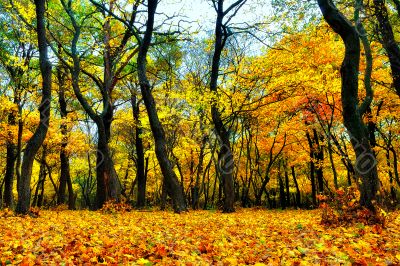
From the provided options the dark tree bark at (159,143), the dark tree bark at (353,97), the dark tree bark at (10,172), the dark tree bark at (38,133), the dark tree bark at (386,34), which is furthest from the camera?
the dark tree bark at (10,172)

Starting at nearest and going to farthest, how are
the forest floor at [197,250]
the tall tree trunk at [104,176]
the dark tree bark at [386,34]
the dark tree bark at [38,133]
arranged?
the forest floor at [197,250]
the dark tree bark at [38,133]
the dark tree bark at [386,34]
the tall tree trunk at [104,176]

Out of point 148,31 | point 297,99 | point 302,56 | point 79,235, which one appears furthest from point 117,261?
point 297,99

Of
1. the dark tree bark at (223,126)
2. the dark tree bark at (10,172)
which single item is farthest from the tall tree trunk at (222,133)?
the dark tree bark at (10,172)

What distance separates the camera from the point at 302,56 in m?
15.1

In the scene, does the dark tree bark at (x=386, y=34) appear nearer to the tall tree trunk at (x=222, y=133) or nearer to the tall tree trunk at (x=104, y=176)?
the tall tree trunk at (x=222, y=133)

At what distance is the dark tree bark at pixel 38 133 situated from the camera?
10414 mm

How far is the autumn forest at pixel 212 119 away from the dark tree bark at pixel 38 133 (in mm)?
41

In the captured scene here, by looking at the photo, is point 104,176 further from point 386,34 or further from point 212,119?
point 386,34

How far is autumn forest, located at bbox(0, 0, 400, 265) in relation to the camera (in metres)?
5.12

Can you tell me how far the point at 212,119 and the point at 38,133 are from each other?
8636 millimetres

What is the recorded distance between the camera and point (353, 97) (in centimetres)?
739

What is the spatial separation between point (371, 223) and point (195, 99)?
9.24 m

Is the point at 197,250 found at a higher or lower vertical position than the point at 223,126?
lower

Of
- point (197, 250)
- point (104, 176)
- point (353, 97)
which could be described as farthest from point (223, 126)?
point (197, 250)
